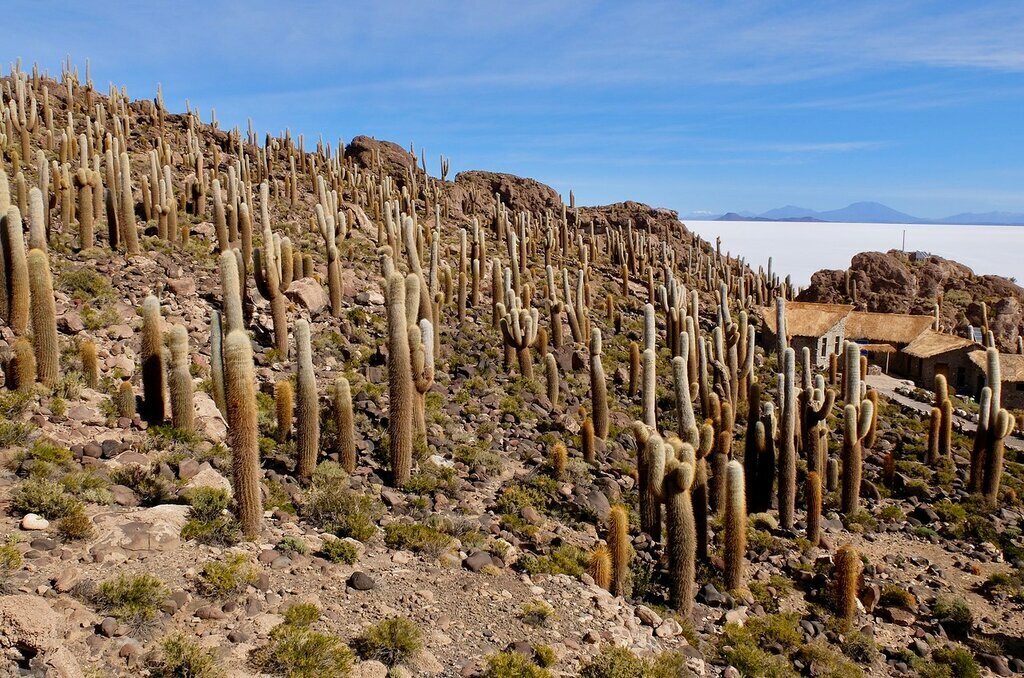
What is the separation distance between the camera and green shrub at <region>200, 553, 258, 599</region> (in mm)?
7773

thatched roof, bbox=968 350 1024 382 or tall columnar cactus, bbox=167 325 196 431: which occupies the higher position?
tall columnar cactus, bbox=167 325 196 431

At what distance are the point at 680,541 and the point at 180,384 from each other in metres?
8.30

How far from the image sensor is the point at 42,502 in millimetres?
8352

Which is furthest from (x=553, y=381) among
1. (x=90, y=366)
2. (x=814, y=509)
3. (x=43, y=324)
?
(x=43, y=324)

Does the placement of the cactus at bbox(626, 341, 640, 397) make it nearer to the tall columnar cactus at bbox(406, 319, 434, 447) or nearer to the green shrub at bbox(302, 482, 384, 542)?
the tall columnar cactus at bbox(406, 319, 434, 447)

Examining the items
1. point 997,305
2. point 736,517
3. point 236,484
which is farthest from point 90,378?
point 997,305

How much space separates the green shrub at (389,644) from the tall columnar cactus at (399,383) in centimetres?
478

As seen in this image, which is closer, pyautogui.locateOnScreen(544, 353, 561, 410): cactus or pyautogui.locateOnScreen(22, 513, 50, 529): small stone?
pyautogui.locateOnScreen(22, 513, 50, 529): small stone

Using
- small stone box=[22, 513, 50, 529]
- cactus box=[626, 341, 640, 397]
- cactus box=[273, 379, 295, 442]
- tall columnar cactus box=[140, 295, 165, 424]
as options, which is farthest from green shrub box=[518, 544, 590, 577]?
cactus box=[626, 341, 640, 397]

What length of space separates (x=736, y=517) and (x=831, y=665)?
2364mm

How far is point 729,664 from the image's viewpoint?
30.4 feet

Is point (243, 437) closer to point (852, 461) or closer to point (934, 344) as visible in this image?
point (852, 461)

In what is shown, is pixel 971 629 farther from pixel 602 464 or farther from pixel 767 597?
pixel 602 464

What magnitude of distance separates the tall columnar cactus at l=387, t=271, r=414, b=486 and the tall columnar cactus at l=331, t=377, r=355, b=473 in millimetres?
696
